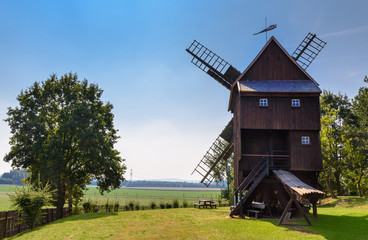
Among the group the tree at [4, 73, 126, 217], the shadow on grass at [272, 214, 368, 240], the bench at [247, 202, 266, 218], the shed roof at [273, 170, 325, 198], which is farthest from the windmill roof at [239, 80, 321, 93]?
→ the tree at [4, 73, 126, 217]

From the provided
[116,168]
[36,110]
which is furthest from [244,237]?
[36,110]

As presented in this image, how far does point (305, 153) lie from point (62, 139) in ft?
81.6

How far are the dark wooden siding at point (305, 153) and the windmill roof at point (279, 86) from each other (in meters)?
3.74

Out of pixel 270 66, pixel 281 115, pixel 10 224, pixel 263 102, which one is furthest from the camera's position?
pixel 270 66

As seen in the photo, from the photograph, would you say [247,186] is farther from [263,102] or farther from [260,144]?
[263,102]

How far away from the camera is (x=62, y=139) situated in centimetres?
2919

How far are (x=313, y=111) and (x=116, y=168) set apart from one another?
73.7 ft

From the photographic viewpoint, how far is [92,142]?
95.5 feet

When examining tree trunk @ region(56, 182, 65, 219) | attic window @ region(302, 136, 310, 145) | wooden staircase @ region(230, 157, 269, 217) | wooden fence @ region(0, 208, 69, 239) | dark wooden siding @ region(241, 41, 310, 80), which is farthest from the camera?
Answer: tree trunk @ region(56, 182, 65, 219)

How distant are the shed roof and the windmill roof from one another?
23.3 ft

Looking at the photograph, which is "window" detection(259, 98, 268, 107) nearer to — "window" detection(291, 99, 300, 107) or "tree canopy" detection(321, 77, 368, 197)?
"window" detection(291, 99, 300, 107)

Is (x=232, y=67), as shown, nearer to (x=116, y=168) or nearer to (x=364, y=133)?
(x=116, y=168)

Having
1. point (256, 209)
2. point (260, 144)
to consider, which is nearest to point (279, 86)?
point (260, 144)

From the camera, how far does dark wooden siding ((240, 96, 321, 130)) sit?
73.0 ft
